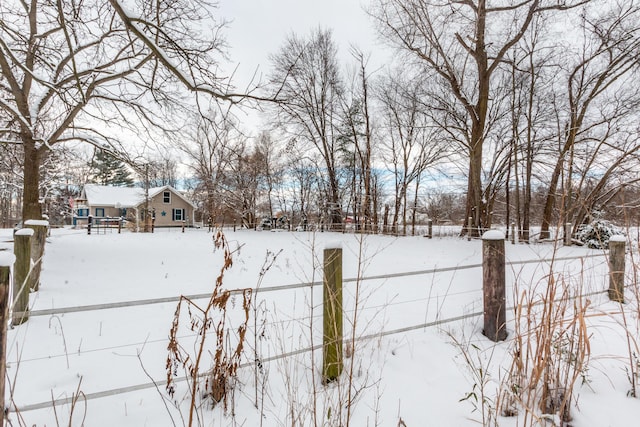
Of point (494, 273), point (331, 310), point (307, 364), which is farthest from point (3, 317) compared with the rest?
point (494, 273)

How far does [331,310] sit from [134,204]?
115ft

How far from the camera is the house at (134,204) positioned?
31203 millimetres

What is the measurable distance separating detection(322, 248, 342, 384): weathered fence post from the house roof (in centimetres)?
3264

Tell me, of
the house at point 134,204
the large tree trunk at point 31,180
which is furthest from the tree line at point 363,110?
the house at point 134,204

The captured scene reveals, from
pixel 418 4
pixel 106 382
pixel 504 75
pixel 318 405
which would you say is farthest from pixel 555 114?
pixel 106 382

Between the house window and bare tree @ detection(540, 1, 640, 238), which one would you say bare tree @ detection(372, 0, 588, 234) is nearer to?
bare tree @ detection(540, 1, 640, 238)

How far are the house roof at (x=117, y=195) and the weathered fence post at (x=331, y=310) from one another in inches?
1285

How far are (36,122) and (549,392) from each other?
27.3 ft

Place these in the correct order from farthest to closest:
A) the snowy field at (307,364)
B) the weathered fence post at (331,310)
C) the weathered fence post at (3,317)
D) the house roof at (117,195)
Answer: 1. the house roof at (117,195)
2. the weathered fence post at (331,310)
3. the snowy field at (307,364)
4. the weathered fence post at (3,317)

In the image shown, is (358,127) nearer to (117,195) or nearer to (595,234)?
(595,234)

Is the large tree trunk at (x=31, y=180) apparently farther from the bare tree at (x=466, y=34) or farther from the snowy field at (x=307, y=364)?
the bare tree at (x=466, y=34)

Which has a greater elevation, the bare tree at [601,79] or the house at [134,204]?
the bare tree at [601,79]

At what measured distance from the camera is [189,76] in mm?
3684

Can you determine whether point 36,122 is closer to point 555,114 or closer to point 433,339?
point 433,339
